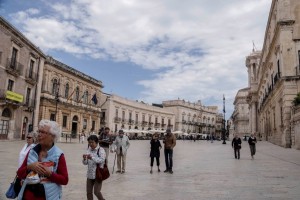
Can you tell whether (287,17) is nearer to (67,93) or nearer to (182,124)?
(67,93)

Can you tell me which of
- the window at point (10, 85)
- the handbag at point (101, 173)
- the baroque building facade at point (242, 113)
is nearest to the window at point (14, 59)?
the window at point (10, 85)

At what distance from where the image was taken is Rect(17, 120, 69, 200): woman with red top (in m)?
2.77

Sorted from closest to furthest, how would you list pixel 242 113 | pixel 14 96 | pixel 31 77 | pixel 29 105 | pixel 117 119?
1. pixel 14 96
2. pixel 29 105
3. pixel 31 77
4. pixel 117 119
5. pixel 242 113

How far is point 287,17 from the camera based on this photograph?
2523cm

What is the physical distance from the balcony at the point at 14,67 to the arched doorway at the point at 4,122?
3.50 m

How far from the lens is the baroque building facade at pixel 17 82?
27.2 meters

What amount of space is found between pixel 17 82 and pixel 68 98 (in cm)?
1092

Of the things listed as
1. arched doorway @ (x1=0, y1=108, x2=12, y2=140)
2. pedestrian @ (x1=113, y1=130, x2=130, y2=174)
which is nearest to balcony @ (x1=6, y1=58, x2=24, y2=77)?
arched doorway @ (x1=0, y1=108, x2=12, y2=140)

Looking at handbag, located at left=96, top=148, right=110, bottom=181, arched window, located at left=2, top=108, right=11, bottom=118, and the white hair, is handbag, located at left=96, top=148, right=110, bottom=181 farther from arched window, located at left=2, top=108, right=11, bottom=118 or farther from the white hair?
arched window, located at left=2, top=108, right=11, bottom=118

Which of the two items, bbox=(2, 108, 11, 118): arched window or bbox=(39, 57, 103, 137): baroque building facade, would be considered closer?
bbox=(2, 108, 11, 118): arched window

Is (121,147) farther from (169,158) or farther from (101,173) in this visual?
(101,173)

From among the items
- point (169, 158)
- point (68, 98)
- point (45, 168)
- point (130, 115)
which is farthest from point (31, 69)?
point (130, 115)

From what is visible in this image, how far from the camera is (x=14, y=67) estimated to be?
2869 centimetres

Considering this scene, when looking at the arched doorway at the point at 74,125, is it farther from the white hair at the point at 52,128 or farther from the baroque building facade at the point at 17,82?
the white hair at the point at 52,128
